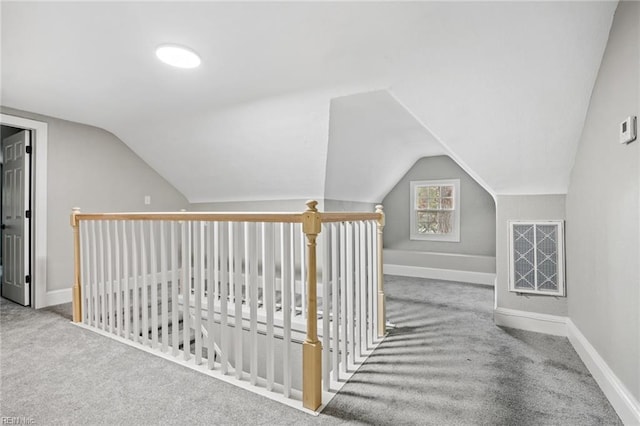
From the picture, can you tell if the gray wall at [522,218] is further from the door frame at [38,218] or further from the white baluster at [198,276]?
the door frame at [38,218]

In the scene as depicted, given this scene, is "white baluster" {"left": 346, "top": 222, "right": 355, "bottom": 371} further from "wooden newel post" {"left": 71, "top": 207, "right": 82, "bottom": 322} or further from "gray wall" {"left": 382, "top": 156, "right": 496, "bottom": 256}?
"gray wall" {"left": 382, "top": 156, "right": 496, "bottom": 256}

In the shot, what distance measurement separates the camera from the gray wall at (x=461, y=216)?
483cm

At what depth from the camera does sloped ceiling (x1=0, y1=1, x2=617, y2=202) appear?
1.80 metres

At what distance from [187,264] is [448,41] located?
2.26 metres

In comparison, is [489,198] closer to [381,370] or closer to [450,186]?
[450,186]

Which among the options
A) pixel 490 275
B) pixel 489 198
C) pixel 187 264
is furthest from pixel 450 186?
pixel 187 264

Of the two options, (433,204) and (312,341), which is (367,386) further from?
(433,204)

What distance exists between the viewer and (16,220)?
3.57m

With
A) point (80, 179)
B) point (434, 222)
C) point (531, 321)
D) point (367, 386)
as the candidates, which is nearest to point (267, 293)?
point (367, 386)

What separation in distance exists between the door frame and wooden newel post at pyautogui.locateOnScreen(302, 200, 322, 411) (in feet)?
11.4

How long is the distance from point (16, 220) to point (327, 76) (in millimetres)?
Result: 3878

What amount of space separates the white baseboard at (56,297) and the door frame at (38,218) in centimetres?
1

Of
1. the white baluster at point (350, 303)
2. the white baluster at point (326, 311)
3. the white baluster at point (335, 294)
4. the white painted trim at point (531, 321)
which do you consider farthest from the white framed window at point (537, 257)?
the white baluster at point (326, 311)

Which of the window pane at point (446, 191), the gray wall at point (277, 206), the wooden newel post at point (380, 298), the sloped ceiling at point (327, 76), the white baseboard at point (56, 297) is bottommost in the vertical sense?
the white baseboard at point (56, 297)
